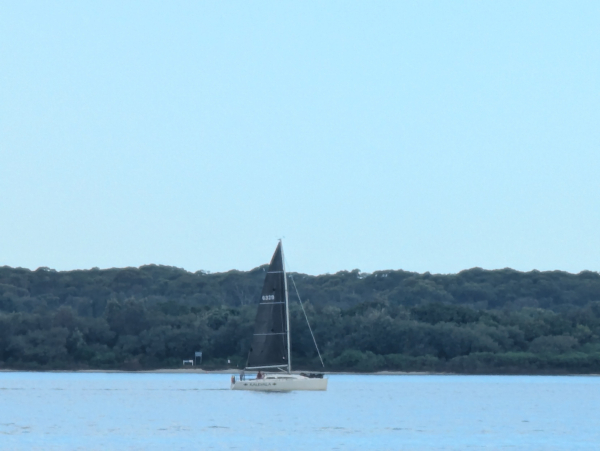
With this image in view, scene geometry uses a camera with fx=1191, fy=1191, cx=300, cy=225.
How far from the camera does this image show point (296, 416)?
66.4m

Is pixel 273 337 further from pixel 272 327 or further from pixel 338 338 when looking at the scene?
pixel 338 338

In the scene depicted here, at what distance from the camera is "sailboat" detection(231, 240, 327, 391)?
84.1 m

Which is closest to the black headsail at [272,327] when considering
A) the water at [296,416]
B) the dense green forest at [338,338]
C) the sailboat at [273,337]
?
the sailboat at [273,337]

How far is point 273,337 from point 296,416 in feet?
58.8

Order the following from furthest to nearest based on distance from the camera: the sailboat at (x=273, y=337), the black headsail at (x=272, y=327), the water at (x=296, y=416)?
the black headsail at (x=272, y=327), the sailboat at (x=273, y=337), the water at (x=296, y=416)

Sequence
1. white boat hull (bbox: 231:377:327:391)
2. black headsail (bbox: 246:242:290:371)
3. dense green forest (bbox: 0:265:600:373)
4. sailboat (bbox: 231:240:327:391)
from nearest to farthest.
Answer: white boat hull (bbox: 231:377:327:391) → sailboat (bbox: 231:240:327:391) → black headsail (bbox: 246:242:290:371) → dense green forest (bbox: 0:265:600:373)

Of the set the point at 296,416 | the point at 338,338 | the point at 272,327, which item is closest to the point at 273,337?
the point at 272,327

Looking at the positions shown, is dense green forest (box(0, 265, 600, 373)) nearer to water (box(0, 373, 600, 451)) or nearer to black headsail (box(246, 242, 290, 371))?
water (box(0, 373, 600, 451))

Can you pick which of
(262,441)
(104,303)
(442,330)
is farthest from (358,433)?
(104,303)

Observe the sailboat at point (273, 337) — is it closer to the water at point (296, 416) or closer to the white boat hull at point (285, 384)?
the white boat hull at point (285, 384)

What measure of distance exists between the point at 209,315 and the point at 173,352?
23.5 ft

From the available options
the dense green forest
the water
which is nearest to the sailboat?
the water

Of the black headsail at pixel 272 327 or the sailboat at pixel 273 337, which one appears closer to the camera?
the sailboat at pixel 273 337

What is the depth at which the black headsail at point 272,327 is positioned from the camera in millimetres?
84188
